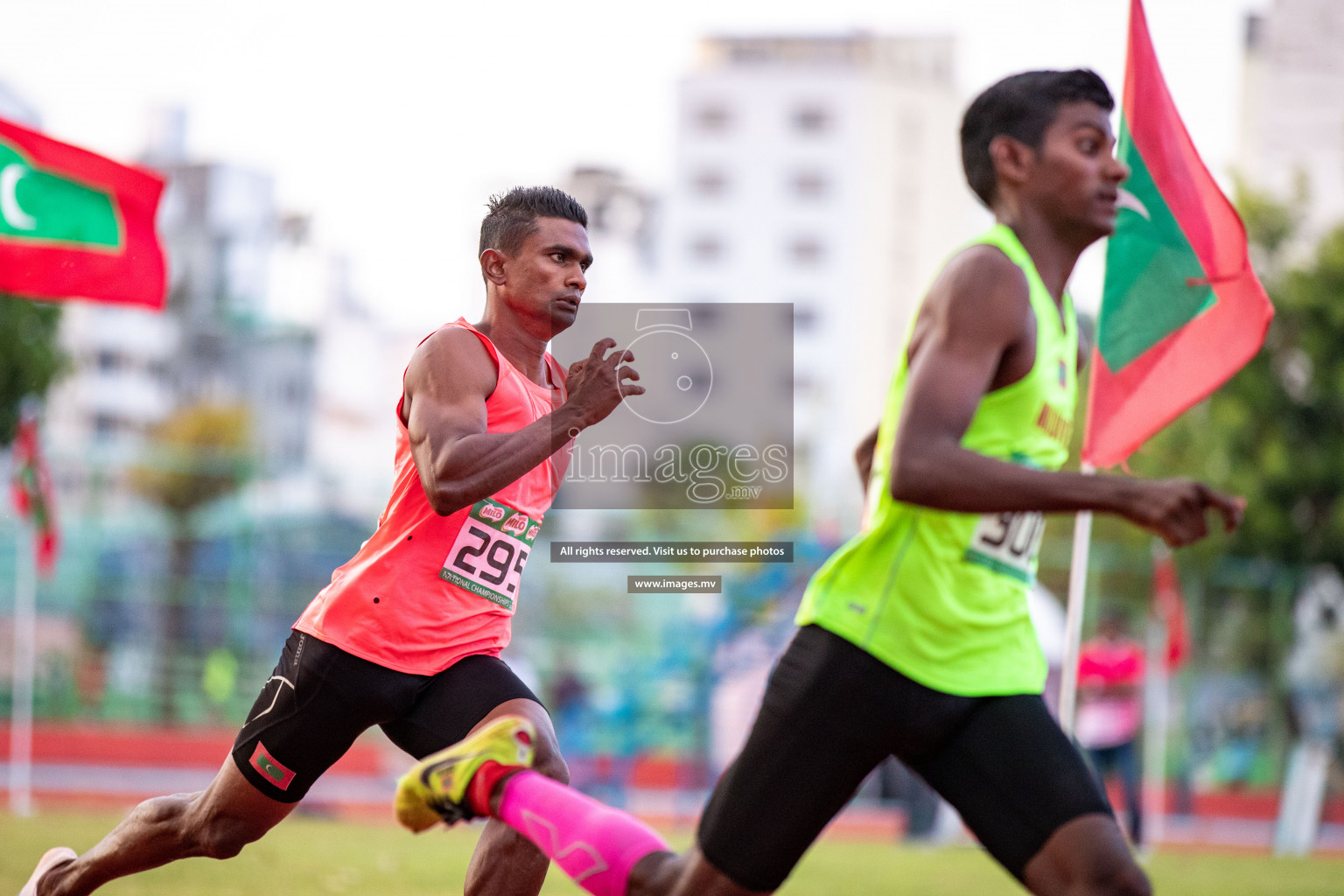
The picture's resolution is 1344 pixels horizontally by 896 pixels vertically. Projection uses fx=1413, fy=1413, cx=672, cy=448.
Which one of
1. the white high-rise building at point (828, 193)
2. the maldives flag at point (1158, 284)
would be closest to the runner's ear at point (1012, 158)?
the maldives flag at point (1158, 284)

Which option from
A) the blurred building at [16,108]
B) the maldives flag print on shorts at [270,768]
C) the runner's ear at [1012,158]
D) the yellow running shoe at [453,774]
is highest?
the blurred building at [16,108]

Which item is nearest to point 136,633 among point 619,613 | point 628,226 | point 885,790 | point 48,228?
point 619,613

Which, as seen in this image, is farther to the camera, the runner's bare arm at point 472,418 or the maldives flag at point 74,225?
the maldives flag at point 74,225

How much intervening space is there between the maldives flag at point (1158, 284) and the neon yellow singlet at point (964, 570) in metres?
3.07

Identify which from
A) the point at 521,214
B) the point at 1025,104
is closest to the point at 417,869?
the point at 521,214

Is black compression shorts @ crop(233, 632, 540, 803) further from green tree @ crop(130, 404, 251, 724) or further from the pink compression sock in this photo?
green tree @ crop(130, 404, 251, 724)

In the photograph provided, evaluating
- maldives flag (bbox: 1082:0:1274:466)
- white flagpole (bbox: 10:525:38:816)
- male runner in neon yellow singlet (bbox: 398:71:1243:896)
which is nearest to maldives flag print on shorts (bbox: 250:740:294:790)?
male runner in neon yellow singlet (bbox: 398:71:1243:896)

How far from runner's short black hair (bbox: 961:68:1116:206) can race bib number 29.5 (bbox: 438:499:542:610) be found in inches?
66.7

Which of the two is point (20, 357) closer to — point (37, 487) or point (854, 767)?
point (37, 487)

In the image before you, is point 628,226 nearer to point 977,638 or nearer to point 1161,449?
point 1161,449

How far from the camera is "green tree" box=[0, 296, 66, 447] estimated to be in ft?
64.1

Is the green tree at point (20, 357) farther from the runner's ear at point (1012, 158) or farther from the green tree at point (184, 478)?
the runner's ear at point (1012, 158)

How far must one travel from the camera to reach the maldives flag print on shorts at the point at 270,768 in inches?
160

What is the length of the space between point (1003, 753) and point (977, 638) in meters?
0.26
